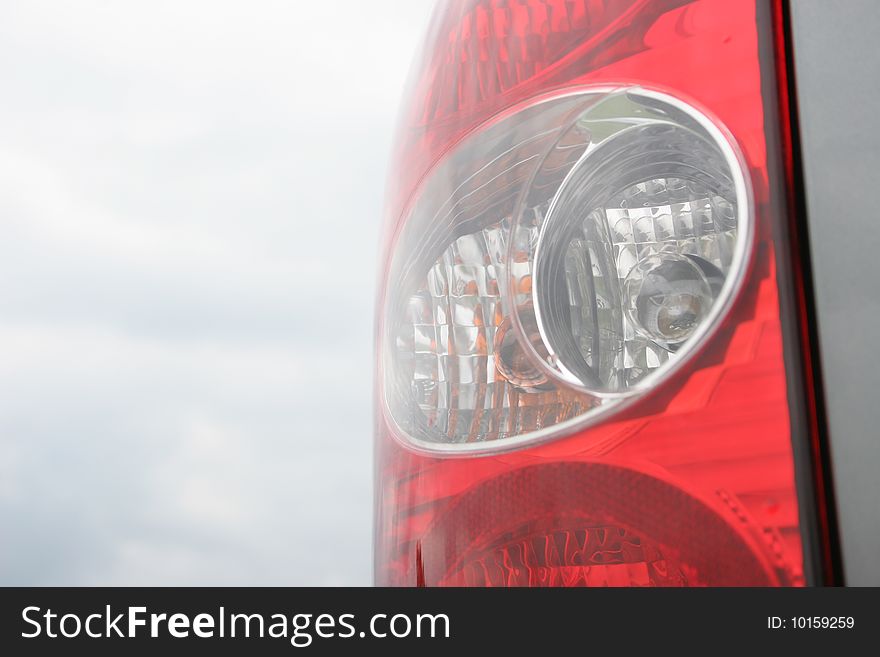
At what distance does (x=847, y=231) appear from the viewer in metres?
0.47

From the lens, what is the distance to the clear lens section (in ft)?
1.69

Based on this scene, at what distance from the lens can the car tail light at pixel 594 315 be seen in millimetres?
473

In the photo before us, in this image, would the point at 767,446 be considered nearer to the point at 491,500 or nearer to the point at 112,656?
the point at 491,500

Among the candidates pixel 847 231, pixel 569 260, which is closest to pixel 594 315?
pixel 569 260

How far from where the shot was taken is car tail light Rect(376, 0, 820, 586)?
473 millimetres

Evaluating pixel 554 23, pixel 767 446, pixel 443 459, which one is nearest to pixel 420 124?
pixel 554 23

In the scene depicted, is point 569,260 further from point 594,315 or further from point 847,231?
point 847,231

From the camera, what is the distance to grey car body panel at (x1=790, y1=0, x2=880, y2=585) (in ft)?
1.44

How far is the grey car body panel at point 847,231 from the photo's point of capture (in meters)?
0.44

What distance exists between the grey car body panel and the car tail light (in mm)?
22

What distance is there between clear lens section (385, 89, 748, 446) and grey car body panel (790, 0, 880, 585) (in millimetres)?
45

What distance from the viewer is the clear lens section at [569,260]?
0.52 m

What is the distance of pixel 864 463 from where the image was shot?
439mm

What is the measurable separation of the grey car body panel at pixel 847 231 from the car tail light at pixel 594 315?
22mm
